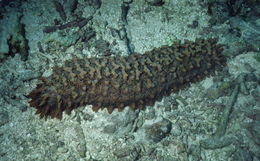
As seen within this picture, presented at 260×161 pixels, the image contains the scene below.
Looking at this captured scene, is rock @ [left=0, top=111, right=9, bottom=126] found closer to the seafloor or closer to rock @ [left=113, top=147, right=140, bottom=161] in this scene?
the seafloor

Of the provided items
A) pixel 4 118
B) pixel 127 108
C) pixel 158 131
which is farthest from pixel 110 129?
pixel 4 118

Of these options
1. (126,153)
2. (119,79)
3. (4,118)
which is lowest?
(126,153)

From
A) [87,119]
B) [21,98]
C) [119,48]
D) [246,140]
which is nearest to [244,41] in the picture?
[246,140]

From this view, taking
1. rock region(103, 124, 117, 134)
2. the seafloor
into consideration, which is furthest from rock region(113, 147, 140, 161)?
rock region(103, 124, 117, 134)

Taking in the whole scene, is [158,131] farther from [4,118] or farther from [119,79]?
[4,118]

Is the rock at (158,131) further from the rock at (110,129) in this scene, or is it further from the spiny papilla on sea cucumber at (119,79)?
the rock at (110,129)
